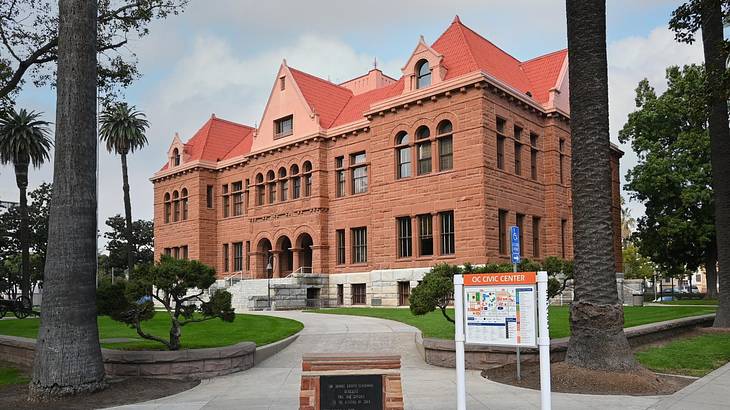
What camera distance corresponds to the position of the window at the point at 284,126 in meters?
42.5

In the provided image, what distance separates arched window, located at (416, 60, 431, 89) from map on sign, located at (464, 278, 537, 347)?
26337 millimetres

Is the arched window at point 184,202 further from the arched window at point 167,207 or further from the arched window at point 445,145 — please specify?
the arched window at point 445,145

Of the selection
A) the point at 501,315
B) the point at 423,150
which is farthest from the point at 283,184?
the point at 501,315

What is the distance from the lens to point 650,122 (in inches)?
1719

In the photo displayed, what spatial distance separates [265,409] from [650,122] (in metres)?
41.4

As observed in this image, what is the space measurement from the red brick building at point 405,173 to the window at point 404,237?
60mm

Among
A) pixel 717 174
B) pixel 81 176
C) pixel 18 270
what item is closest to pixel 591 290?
pixel 81 176

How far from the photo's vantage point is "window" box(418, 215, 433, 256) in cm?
3284

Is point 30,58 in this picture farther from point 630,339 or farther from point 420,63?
point 420,63

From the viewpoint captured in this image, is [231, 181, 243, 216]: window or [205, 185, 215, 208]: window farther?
[205, 185, 215, 208]: window

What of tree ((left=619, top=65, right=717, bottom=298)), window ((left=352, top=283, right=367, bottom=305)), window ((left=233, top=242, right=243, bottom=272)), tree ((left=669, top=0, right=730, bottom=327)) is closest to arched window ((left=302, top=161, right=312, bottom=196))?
window ((left=352, top=283, right=367, bottom=305))

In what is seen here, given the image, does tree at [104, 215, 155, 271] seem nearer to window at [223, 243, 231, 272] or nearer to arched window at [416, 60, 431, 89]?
window at [223, 243, 231, 272]

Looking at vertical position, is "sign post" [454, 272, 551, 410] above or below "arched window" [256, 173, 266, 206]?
below

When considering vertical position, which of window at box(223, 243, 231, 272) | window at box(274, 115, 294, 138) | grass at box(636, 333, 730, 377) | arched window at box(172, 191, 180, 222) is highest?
window at box(274, 115, 294, 138)
